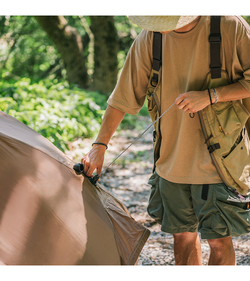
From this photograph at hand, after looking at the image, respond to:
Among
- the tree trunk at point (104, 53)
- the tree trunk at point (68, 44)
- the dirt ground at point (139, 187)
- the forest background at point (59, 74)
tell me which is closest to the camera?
the dirt ground at point (139, 187)

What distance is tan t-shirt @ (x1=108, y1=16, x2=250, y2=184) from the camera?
1.87m

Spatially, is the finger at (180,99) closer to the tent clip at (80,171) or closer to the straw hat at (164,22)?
the straw hat at (164,22)

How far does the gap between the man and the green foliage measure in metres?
2.86

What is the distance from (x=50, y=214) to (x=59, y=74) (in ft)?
47.4

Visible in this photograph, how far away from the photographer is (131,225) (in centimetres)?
211

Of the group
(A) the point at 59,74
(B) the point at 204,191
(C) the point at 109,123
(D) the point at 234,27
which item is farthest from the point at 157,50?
(A) the point at 59,74

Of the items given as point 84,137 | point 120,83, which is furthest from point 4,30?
point 120,83

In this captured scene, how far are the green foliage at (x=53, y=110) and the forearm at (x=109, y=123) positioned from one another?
2.72m

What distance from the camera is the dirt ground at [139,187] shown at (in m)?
3.06

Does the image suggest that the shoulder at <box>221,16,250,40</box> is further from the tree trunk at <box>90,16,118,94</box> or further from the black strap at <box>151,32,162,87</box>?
the tree trunk at <box>90,16,118,94</box>

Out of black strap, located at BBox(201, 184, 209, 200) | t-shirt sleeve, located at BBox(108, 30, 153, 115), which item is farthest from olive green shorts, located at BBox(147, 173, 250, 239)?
t-shirt sleeve, located at BBox(108, 30, 153, 115)

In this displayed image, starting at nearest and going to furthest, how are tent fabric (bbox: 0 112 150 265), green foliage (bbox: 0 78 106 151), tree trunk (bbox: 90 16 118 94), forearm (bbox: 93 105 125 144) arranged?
tent fabric (bbox: 0 112 150 265), forearm (bbox: 93 105 125 144), green foliage (bbox: 0 78 106 151), tree trunk (bbox: 90 16 118 94)

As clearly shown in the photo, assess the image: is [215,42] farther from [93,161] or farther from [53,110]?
[53,110]

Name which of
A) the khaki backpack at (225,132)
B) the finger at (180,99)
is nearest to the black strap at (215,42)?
the khaki backpack at (225,132)
